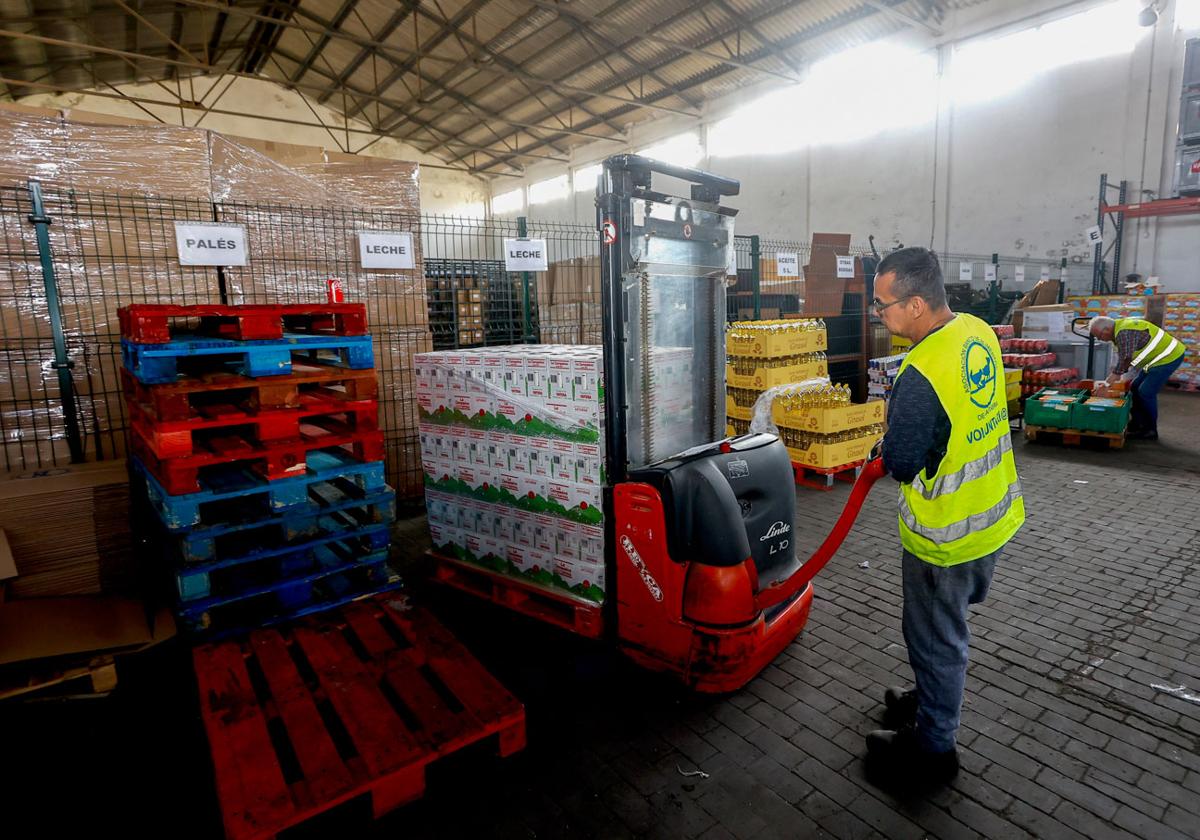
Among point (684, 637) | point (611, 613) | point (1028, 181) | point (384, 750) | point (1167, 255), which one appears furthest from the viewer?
point (1028, 181)

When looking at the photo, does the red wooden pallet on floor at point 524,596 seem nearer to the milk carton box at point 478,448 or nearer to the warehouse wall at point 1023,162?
the milk carton box at point 478,448

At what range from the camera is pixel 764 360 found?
6.79 meters

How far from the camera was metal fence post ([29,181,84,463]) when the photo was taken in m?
4.14

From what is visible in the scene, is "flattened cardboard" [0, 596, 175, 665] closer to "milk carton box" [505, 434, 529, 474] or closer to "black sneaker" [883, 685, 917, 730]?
"milk carton box" [505, 434, 529, 474]

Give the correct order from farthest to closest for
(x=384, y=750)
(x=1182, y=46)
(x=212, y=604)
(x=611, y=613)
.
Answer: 1. (x=1182, y=46)
2. (x=611, y=613)
3. (x=212, y=604)
4. (x=384, y=750)

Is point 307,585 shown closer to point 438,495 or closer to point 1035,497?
point 438,495

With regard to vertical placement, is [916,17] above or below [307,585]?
above

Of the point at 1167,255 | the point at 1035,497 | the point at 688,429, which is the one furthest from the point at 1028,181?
the point at 688,429

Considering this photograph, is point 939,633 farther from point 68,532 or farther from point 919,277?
point 68,532

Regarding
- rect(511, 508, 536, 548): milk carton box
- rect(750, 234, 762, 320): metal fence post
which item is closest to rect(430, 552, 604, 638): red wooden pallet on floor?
rect(511, 508, 536, 548): milk carton box

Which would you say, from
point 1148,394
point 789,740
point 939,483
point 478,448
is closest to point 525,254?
point 478,448

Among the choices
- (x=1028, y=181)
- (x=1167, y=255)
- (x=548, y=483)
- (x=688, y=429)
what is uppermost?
(x=1028, y=181)

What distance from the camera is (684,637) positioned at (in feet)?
10.00

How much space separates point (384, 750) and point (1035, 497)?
6.16 metres
